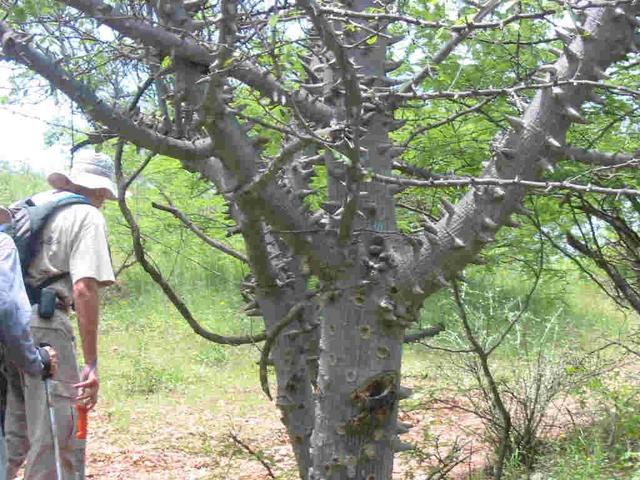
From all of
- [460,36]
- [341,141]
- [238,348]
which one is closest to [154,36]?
[341,141]

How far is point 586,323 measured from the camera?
14539mm

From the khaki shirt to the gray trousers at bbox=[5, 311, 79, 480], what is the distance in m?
0.21

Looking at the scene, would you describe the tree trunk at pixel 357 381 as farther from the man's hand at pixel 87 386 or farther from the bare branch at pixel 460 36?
the man's hand at pixel 87 386

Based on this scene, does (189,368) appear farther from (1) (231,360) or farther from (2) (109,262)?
(2) (109,262)

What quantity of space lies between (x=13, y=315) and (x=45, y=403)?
982 millimetres

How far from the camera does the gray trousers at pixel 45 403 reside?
4.51 metres

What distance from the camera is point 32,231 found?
453 centimetres

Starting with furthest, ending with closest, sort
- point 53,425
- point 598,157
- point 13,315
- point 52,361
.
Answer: point 53,425 → point 52,361 → point 598,157 → point 13,315

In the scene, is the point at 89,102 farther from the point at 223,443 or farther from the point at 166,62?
the point at 223,443

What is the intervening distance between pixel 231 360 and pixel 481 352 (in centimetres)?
965

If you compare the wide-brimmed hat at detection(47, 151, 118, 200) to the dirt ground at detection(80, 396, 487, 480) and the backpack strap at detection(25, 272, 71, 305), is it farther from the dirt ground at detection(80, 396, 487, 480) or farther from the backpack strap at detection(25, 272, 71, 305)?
the dirt ground at detection(80, 396, 487, 480)

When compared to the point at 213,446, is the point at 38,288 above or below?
above

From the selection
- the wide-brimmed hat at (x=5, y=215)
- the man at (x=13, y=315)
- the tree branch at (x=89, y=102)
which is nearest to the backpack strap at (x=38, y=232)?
the wide-brimmed hat at (x=5, y=215)

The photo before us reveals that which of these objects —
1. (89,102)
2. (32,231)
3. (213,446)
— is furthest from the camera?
(213,446)
